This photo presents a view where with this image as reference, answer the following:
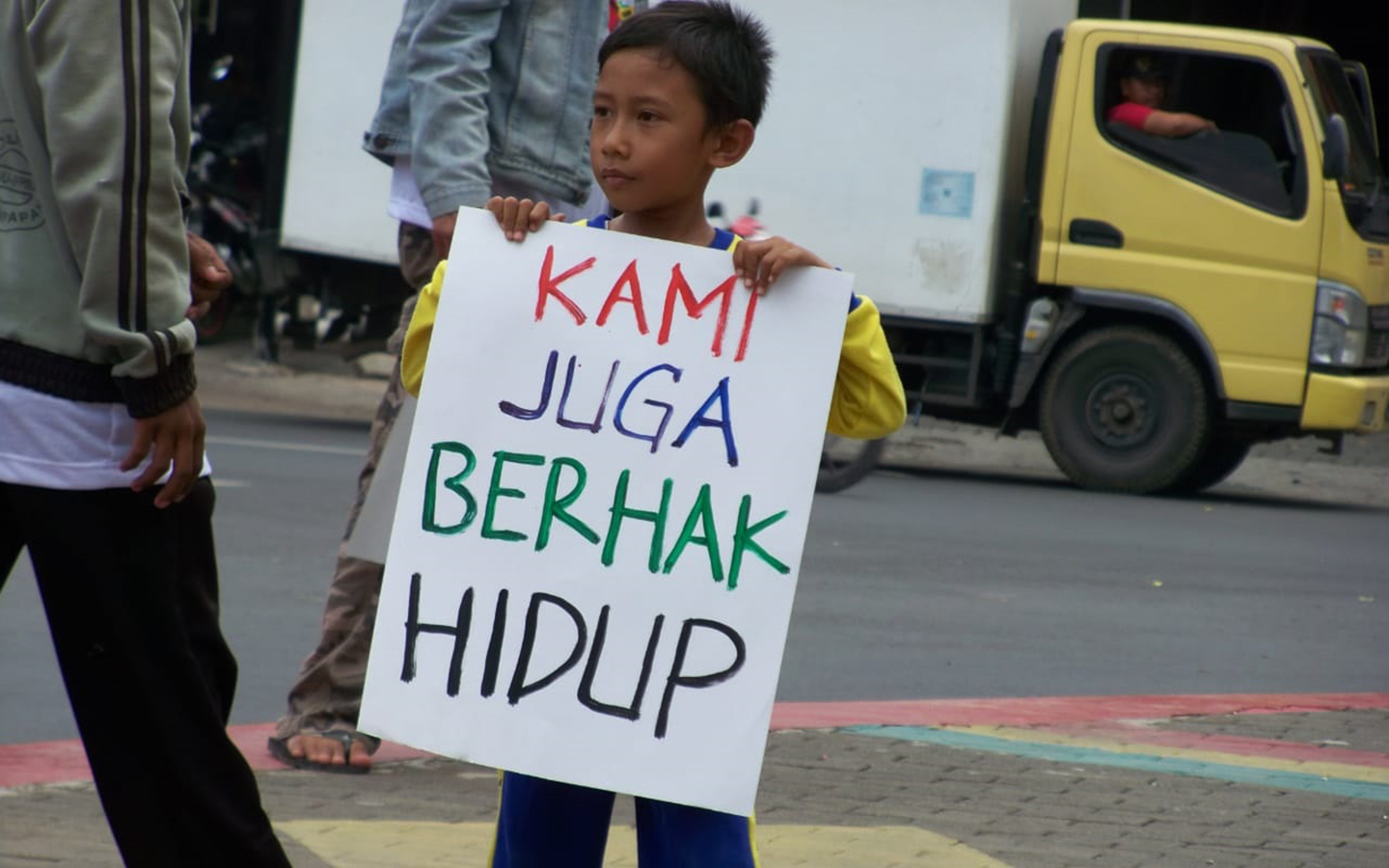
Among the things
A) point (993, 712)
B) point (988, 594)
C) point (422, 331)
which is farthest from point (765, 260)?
point (988, 594)

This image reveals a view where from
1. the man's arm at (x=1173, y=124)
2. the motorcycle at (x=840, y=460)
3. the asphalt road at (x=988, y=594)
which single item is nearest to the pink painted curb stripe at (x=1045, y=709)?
the asphalt road at (x=988, y=594)

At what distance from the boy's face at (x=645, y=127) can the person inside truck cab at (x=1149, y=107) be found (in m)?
9.40

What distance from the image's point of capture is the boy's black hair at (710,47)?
2.76m

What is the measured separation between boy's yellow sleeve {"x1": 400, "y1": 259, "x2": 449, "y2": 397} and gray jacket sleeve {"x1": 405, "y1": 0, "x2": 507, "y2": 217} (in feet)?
4.20

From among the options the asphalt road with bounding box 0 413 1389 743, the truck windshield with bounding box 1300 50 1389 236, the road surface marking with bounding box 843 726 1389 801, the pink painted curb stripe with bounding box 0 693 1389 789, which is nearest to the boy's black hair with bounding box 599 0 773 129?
the pink painted curb stripe with bounding box 0 693 1389 789

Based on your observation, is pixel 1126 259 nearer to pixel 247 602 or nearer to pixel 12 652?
pixel 247 602

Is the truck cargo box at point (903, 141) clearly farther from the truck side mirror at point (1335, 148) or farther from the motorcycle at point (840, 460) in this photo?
the truck side mirror at point (1335, 148)

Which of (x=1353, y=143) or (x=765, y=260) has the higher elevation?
(x=1353, y=143)

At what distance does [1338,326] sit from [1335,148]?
0.98m

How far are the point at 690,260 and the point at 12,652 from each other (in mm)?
3674

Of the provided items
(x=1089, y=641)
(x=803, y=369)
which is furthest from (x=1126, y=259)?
(x=803, y=369)

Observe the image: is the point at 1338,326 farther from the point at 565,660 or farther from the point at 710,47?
the point at 565,660

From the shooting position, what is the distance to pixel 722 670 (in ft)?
8.78

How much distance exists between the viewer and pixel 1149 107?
1189 cm
